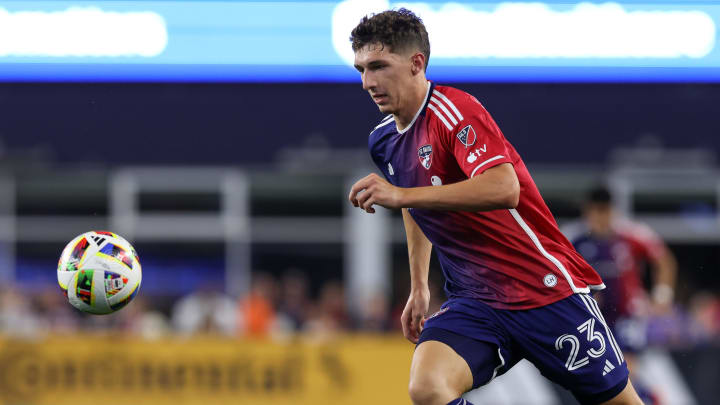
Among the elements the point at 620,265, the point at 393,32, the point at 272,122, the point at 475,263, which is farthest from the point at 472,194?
the point at 272,122

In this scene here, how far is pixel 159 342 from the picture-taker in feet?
34.6

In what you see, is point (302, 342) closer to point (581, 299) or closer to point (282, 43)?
point (282, 43)

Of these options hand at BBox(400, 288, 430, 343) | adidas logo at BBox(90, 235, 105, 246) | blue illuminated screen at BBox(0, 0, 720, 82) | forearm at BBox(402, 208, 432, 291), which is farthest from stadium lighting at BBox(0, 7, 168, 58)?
hand at BBox(400, 288, 430, 343)

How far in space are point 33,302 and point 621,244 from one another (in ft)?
25.0

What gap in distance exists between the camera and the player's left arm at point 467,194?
416 cm

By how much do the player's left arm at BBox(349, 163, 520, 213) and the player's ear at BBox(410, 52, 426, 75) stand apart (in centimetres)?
63

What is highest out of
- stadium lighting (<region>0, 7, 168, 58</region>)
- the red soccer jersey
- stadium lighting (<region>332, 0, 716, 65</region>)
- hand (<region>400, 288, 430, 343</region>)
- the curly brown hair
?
stadium lighting (<region>0, 7, 168, 58</region>)

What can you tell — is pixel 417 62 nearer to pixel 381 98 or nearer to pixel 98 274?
pixel 381 98

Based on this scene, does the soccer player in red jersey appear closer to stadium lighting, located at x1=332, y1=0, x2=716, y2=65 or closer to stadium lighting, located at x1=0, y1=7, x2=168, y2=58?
stadium lighting, located at x1=332, y1=0, x2=716, y2=65

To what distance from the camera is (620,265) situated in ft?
28.8

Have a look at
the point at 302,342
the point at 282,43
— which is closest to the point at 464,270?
the point at 302,342

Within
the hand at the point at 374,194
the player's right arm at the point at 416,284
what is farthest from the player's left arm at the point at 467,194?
the player's right arm at the point at 416,284

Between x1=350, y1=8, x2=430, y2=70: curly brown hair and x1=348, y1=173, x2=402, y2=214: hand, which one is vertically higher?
x1=350, y1=8, x2=430, y2=70: curly brown hair

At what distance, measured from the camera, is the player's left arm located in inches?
164
